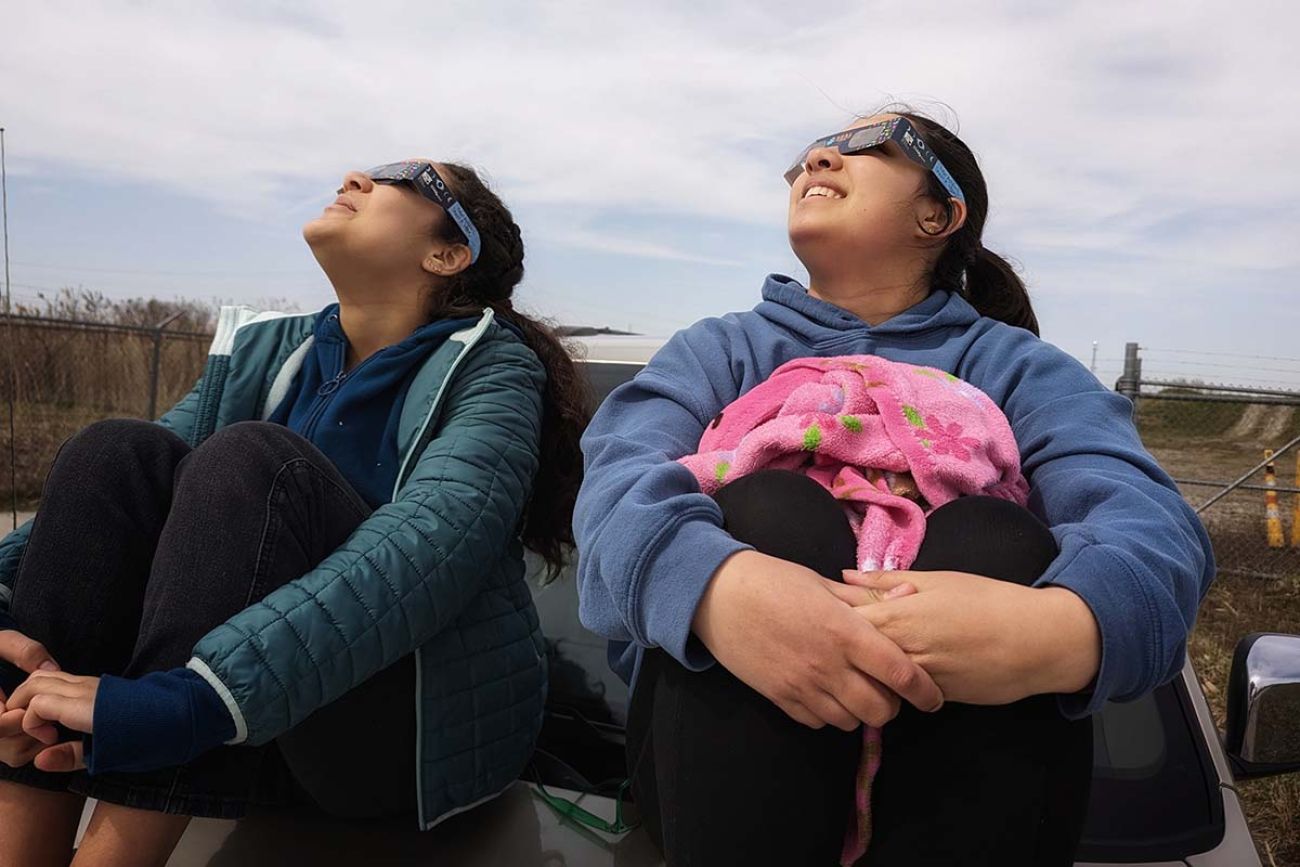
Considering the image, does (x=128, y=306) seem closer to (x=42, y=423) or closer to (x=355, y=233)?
(x=42, y=423)

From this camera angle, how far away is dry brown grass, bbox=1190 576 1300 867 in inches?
121

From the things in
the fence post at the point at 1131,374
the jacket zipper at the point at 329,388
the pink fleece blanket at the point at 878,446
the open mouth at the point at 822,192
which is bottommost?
the fence post at the point at 1131,374

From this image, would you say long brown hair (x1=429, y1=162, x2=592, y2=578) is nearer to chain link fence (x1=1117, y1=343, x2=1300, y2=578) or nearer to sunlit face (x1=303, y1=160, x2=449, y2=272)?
sunlit face (x1=303, y1=160, x2=449, y2=272)

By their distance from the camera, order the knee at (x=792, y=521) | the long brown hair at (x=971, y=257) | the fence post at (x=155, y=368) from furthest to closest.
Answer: the fence post at (x=155, y=368) → the long brown hair at (x=971, y=257) → the knee at (x=792, y=521)

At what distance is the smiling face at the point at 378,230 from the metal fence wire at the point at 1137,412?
6821 millimetres

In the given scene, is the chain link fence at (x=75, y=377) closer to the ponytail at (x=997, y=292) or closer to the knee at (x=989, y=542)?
the ponytail at (x=997, y=292)

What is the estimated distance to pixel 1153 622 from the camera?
1052mm

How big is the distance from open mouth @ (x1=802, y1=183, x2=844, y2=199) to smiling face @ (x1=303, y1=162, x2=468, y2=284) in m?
0.86

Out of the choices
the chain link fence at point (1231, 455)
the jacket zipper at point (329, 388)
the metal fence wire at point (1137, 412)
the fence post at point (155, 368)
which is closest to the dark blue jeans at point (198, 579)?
the jacket zipper at point (329, 388)

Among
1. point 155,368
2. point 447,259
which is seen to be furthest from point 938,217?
point 155,368

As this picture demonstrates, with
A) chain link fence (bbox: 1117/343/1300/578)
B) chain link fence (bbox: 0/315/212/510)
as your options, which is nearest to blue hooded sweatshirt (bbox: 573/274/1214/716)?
chain link fence (bbox: 1117/343/1300/578)

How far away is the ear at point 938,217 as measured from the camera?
1.68 meters

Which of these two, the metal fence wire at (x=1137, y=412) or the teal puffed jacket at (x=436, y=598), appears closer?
the teal puffed jacket at (x=436, y=598)

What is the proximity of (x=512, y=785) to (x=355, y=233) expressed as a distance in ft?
3.74
